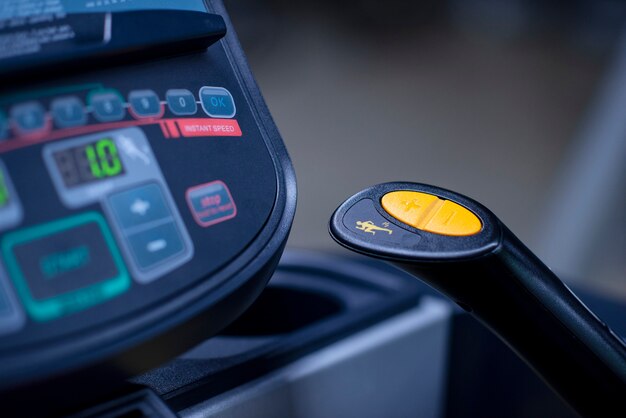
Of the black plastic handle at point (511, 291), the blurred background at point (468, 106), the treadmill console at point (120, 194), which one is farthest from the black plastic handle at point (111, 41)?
the blurred background at point (468, 106)

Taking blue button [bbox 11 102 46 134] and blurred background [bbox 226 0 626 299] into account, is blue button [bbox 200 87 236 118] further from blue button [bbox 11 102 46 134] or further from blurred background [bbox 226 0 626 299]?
blurred background [bbox 226 0 626 299]

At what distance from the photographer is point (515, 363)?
1.74ft

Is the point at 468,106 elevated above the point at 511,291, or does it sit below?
below

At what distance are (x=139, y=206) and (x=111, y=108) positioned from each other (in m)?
0.05

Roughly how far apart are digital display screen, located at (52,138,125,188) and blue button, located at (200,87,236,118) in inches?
2.6

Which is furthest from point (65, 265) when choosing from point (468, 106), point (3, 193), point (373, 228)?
point (468, 106)

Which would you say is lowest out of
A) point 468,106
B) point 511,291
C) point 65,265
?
point 468,106

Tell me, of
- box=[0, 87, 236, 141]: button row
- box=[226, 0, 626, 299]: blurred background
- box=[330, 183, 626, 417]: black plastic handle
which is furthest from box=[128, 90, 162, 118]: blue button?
box=[226, 0, 626, 299]: blurred background

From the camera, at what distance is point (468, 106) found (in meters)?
3.01

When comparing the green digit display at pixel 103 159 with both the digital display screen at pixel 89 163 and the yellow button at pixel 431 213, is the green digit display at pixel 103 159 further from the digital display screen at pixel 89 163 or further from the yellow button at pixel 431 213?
the yellow button at pixel 431 213

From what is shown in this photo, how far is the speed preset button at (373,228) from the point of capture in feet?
1.16

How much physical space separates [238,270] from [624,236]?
3.76ft

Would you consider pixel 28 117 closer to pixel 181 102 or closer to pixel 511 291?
pixel 181 102

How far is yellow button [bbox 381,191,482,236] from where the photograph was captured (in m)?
0.36
